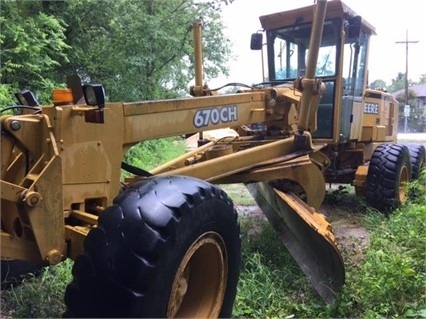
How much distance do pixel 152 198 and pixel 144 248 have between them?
28cm

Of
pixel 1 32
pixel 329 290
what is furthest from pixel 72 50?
pixel 329 290

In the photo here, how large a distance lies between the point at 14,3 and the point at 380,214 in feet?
28.4

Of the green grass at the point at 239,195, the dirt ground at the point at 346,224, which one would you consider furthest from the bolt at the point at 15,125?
the green grass at the point at 239,195

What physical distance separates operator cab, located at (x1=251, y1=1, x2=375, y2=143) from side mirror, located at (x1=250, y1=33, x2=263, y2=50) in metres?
0.01

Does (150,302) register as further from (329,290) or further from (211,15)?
(211,15)

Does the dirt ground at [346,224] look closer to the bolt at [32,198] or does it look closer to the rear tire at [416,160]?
the rear tire at [416,160]

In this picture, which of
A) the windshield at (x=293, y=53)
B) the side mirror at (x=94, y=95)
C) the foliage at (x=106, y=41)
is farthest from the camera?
the foliage at (x=106, y=41)

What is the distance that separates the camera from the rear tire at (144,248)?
227cm

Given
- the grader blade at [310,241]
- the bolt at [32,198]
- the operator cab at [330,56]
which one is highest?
the operator cab at [330,56]

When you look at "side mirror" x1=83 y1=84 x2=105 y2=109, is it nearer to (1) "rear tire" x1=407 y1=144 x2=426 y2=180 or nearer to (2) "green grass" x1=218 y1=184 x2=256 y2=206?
(2) "green grass" x1=218 y1=184 x2=256 y2=206

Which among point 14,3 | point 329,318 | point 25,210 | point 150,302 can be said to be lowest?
point 329,318

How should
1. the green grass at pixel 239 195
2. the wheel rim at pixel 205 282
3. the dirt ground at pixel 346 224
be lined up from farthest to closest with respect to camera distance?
the green grass at pixel 239 195 < the dirt ground at pixel 346 224 < the wheel rim at pixel 205 282

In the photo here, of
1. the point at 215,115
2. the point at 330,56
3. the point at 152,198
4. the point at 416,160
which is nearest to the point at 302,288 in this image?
the point at 215,115

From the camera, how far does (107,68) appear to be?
13.5m
